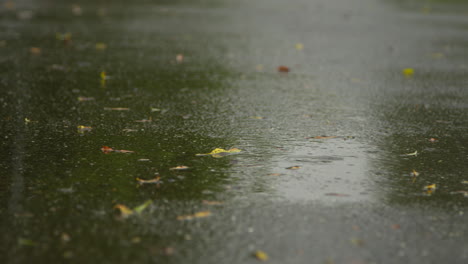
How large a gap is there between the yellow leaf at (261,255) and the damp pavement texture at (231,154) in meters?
0.01

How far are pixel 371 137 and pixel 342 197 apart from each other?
1.63 meters

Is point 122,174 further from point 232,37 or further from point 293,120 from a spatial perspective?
point 232,37

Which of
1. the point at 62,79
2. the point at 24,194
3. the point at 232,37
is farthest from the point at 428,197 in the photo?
the point at 232,37

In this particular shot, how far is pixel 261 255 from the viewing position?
123 inches

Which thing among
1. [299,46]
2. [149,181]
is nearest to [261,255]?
[149,181]

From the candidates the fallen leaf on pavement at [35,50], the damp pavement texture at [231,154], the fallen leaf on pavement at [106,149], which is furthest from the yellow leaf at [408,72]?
the fallen leaf on pavement at [35,50]

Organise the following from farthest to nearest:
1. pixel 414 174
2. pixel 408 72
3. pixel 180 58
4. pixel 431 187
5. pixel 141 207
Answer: pixel 180 58 → pixel 408 72 → pixel 414 174 → pixel 431 187 → pixel 141 207

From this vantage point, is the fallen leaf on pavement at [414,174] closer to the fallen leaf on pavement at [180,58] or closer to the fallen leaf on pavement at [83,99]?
the fallen leaf on pavement at [83,99]

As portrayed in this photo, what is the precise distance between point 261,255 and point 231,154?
1.79 meters

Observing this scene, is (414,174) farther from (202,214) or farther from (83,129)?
(83,129)

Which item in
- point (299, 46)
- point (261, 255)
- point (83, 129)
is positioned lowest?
point (261, 255)

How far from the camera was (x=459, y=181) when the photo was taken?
4.30 m

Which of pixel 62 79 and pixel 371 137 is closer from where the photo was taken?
pixel 371 137

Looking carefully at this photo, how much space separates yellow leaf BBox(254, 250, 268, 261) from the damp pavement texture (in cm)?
1
